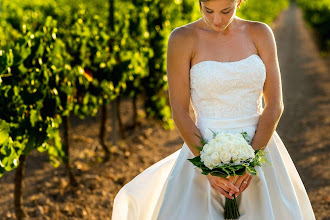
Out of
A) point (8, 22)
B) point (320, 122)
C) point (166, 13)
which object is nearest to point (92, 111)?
point (8, 22)

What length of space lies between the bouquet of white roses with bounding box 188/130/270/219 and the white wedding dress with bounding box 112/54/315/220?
0.95ft

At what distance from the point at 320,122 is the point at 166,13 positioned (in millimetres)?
2981

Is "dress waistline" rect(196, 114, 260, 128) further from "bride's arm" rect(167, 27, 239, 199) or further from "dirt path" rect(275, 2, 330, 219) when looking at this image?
"dirt path" rect(275, 2, 330, 219)

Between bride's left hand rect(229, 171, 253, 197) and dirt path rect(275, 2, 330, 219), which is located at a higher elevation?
bride's left hand rect(229, 171, 253, 197)

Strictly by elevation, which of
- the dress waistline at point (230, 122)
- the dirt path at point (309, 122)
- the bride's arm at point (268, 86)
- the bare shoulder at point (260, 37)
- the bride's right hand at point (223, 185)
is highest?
the bare shoulder at point (260, 37)

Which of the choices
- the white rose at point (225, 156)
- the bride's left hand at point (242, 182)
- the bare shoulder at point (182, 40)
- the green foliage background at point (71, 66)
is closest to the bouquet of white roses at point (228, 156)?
the white rose at point (225, 156)

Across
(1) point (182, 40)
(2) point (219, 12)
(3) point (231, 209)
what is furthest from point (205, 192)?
(2) point (219, 12)

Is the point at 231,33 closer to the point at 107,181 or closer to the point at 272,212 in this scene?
the point at 272,212

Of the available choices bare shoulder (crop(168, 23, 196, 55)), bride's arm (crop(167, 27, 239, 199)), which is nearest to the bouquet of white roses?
bride's arm (crop(167, 27, 239, 199))

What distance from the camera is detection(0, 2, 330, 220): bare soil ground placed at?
5.27 metres

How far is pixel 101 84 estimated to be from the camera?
6152mm

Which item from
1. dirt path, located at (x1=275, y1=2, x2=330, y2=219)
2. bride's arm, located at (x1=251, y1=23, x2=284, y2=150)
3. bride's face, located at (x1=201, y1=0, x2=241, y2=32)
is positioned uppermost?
bride's face, located at (x1=201, y1=0, x2=241, y2=32)

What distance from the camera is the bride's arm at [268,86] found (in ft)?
10.4

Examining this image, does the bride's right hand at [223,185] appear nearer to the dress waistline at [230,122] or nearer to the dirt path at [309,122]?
the dress waistline at [230,122]
